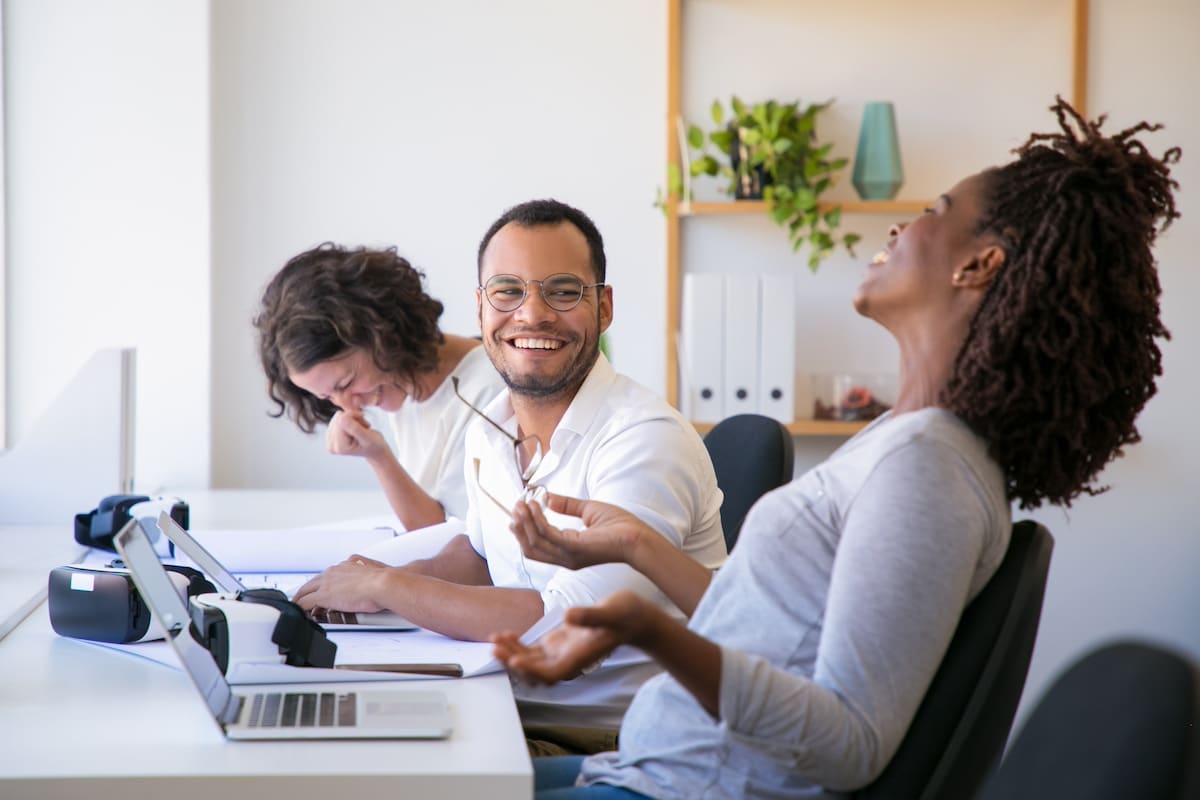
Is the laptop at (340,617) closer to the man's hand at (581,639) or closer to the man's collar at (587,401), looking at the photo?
the man's collar at (587,401)

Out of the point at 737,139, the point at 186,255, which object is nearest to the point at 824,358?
the point at 737,139

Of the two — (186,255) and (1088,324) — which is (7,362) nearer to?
(186,255)

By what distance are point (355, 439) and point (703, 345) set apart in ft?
3.79

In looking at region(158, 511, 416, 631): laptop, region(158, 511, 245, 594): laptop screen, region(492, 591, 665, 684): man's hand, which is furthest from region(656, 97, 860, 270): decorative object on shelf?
region(492, 591, 665, 684): man's hand

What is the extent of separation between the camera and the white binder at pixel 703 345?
3.29 m

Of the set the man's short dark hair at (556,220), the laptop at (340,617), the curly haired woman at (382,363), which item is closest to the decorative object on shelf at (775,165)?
the curly haired woman at (382,363)

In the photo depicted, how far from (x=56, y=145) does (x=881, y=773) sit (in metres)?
2.74

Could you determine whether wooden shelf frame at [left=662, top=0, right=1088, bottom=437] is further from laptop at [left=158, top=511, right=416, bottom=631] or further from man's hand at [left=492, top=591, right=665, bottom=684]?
man's hand at [left=492, top=591, right=665, bottom=684]

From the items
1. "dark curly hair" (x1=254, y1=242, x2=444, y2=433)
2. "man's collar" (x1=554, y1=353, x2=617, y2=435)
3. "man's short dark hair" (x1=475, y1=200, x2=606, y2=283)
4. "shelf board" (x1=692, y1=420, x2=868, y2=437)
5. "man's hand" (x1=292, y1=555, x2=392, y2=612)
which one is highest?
"man's short dark hair" (x1=475, y1=200, x2=606, y2=283)

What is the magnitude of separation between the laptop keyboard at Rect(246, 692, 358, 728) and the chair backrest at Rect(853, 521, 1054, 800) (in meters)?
0.51

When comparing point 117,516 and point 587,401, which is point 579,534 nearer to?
point 587,401

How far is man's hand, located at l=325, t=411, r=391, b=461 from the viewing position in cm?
244

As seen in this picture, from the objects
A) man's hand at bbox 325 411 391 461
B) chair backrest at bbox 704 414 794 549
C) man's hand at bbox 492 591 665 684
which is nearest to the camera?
man's hand at bbox 492 591 665 684

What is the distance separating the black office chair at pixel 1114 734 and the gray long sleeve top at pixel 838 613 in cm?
21
